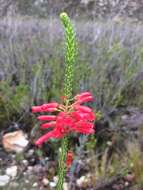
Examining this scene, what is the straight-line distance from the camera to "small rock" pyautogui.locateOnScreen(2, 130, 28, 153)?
4270 millimetres

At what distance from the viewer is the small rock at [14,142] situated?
4270mm

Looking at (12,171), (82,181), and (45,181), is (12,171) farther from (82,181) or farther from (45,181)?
(82,181)

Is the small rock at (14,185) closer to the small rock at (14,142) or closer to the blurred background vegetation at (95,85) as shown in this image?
the blurred background vegetation at (95,85)

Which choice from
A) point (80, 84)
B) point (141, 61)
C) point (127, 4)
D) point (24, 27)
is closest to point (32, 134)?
point (80, 84)

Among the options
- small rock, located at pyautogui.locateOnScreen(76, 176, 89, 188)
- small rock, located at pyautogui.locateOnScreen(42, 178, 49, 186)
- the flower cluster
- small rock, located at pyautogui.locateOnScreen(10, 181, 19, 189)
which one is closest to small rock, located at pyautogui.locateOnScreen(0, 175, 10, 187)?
small rock, located at pyautogui.locateOnScreen(10, 181, 19, 189)

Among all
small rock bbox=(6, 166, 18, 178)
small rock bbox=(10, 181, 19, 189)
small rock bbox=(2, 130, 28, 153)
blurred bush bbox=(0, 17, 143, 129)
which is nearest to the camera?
small rock bbox=(10, 181, 19, 189)

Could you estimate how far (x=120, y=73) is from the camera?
15.5ft

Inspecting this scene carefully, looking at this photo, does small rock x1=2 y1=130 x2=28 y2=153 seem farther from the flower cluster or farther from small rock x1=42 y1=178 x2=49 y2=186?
the flower cluster

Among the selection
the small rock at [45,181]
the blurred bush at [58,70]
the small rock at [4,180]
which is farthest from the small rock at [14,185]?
the blurred bush at [58,70]

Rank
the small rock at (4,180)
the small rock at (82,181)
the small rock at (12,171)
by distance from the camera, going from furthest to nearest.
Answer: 1. the small rock at (12,171)
2. the small rock at (82,181)
3. the small rock at (4,180)

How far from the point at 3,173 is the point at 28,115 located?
68 cm

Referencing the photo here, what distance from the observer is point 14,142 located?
4262 mm

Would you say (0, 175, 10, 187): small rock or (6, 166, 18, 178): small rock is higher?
(0, 175, 10, 187): small rock

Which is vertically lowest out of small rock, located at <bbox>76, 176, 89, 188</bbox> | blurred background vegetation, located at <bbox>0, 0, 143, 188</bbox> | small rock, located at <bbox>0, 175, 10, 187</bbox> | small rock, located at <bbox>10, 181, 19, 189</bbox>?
small rock, located at <bbox>76, 176, 89, 188</bbox>
